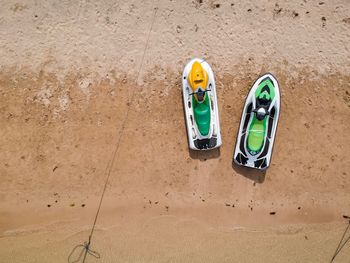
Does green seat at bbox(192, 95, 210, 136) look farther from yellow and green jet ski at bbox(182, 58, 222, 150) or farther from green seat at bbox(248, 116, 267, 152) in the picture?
green seat at bbox(248, 116, 267, 152)

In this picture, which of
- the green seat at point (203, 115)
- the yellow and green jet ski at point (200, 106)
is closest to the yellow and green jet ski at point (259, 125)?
the yellow and green jet ski at point (200, 106)

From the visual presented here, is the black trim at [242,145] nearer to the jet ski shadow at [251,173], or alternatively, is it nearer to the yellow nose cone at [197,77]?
the jet ski shadow at [251,173]

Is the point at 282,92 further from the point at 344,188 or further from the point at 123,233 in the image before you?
the point at 123,233

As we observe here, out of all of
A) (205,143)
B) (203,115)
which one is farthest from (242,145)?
(203,115)

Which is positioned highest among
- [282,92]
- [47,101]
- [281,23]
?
[281,23]

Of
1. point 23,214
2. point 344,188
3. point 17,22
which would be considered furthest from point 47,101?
point 344,188

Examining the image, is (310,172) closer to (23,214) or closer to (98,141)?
(98,141)

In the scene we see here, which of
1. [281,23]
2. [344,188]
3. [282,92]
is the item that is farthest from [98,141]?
[344,188]

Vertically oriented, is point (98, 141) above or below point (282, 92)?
below
